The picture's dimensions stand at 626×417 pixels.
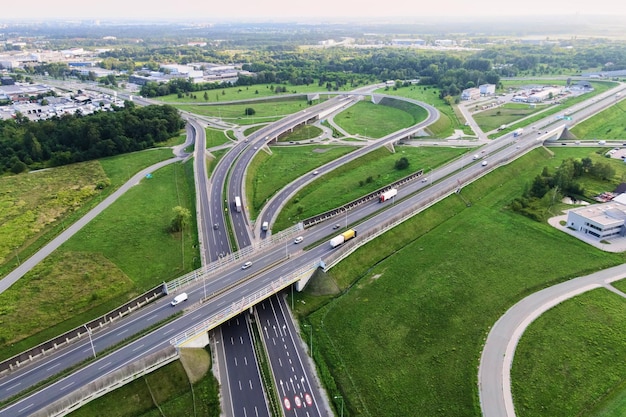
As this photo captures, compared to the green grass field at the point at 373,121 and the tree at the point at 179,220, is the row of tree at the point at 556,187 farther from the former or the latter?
the tree at the point at 179,220

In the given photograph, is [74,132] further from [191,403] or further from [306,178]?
[191,403]

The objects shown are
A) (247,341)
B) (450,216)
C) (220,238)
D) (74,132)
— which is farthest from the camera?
(74,132)

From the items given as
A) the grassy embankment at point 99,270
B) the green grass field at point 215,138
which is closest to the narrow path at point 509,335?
the grassy embankment at point 99,270

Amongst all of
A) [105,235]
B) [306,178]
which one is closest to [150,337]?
[105,235]

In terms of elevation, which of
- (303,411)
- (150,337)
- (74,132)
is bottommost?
(303,411)

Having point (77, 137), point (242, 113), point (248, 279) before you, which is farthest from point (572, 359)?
point (242, 113)
